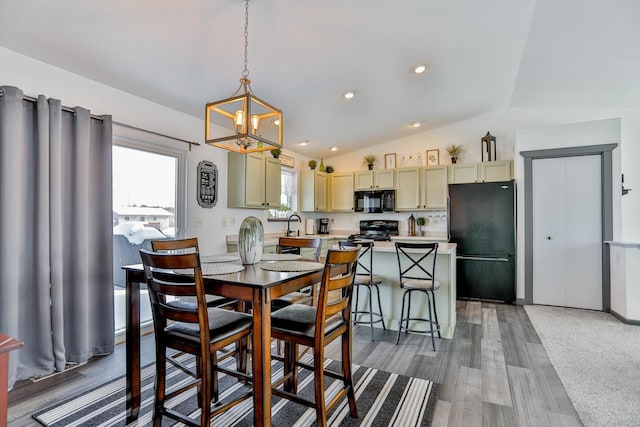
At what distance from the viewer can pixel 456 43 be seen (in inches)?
120

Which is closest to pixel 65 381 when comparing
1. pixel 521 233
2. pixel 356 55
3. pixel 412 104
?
pixel 356 55

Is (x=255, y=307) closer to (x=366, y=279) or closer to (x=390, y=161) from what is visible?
(x=366, y=279)

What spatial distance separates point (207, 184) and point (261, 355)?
281 cm

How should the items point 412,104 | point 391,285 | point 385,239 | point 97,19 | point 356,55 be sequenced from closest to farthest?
point 97,19
point 356,55
point 391,285
point 412,104
point 385,239

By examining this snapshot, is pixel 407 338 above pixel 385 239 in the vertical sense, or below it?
below

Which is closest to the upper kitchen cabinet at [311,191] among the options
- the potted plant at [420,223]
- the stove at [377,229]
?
the stove at [377,229]

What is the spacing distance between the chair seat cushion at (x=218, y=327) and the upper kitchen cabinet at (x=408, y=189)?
422 centimetres

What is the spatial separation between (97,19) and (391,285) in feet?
10.9

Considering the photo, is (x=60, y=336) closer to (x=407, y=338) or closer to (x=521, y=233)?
(x=407, y=338)

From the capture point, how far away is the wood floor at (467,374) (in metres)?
1.96

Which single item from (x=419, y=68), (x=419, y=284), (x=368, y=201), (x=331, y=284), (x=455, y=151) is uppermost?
(x=419, y=68)

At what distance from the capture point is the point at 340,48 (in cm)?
290

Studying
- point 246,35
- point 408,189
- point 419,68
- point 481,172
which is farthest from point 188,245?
point 481,172

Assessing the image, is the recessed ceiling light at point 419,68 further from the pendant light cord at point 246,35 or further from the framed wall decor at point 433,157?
the framed wall decor at point 433,157
